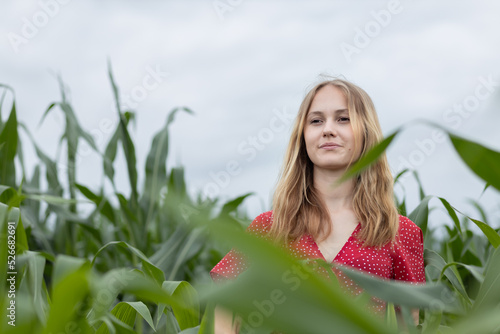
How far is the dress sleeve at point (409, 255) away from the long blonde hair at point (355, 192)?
0.09 ft

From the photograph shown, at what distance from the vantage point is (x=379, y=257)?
1061mm

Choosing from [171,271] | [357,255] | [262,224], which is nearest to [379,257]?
[357,255]

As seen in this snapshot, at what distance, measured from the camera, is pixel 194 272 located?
1748mm

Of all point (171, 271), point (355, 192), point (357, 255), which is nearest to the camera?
point (357, 255)

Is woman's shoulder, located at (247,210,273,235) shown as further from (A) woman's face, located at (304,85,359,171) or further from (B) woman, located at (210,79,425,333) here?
(A) woman's face, located at (304,85,359,171)

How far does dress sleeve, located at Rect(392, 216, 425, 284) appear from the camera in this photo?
3.46 feet

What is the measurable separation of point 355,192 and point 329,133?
0.49ft

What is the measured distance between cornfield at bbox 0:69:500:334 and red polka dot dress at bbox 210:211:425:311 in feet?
0.13

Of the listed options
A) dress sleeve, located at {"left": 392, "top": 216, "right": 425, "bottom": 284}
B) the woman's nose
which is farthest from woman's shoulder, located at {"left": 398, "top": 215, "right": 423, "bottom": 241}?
the woman's nose

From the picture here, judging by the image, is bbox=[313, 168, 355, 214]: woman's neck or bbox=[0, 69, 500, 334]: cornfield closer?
bbox=[0, 69, 500, 334]: cornfield

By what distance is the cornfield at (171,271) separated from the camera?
0.24 meters

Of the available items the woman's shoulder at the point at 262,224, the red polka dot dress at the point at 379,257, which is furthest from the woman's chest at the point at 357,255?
the woman's shoulder at the point at 262,224

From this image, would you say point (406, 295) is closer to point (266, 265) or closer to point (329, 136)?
point (266, 265)

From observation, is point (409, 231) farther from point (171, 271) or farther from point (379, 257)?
point (171, 271)
